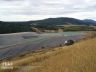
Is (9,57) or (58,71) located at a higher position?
(58,71)

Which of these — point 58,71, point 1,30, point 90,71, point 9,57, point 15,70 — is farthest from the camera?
point 1,30

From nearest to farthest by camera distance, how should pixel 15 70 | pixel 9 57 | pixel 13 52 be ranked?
pixel 15 70 < pixel 9 57 < pixel 13 52

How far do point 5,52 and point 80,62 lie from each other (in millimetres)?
11290

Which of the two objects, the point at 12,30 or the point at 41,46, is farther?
the point at 12,30

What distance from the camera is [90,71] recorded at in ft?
18.1

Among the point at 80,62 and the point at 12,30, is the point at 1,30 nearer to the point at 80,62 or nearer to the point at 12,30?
the point at 12,30

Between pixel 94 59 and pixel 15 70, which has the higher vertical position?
pixel 94 59

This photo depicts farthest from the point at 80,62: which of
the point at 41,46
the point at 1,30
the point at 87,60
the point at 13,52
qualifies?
the point at 1,30

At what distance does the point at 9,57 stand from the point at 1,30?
82.7 ft

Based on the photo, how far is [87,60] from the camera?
6.64 meters

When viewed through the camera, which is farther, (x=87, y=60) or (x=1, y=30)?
(x=1, y=30)

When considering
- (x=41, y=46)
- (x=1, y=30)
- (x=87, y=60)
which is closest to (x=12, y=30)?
(x=1, y=30)

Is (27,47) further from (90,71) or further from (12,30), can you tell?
(12,30)

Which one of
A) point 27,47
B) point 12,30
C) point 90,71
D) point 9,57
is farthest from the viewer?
point 12,30
